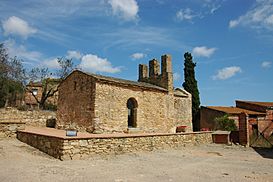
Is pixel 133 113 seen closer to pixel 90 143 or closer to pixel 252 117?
pixel 90 143

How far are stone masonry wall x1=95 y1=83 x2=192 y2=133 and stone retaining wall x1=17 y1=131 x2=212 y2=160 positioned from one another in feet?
14.2

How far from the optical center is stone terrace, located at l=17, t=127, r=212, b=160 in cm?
879

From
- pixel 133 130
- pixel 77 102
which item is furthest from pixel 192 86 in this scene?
pixel 77 102

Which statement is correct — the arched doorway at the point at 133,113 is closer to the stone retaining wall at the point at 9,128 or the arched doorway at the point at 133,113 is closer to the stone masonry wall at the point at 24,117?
the stone masonry wall at the point at 24,117

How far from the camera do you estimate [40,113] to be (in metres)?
20.2

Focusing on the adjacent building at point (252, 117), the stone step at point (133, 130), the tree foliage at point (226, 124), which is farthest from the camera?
the adjacent building at point (252, 117)


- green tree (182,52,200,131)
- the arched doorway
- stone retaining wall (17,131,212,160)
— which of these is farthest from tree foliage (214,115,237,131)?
stone retaining wall (17,131,212,160)

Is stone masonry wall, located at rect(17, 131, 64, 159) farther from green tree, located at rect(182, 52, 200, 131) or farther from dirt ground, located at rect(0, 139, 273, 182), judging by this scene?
green tree, located at rect(182, 52, 200, 131)

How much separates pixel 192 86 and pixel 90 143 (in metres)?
21.4

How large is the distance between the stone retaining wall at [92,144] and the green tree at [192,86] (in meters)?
15.5

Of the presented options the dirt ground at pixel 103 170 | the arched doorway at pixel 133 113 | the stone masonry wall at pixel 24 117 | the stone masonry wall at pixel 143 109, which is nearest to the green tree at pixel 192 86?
the stone masonry wall at pixel 143 109

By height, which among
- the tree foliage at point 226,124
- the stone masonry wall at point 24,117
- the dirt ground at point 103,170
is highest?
the stone masonry wall at point 24,117

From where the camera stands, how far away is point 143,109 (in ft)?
61.1

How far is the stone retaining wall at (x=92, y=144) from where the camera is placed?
345 inches
